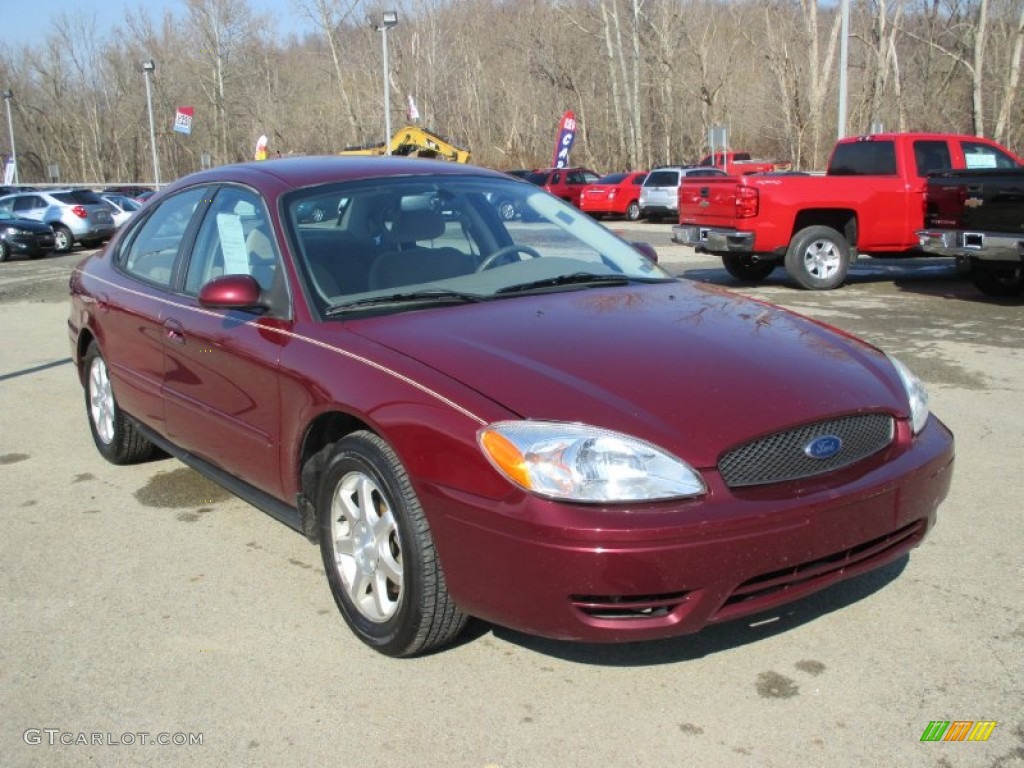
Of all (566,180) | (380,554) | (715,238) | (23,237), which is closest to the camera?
(380,554)

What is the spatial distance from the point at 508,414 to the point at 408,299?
102 cm

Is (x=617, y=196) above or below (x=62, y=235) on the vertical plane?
above

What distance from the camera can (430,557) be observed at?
3.02 meters

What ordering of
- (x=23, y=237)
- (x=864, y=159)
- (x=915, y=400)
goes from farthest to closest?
(x=23, y=237) < (x=864, y=159) < (x=915, y=400)

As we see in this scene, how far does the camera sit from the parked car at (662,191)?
28750 mm

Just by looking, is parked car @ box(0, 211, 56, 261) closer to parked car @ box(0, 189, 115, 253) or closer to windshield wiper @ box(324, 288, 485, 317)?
parked car @ box(0, 189, 115, 253)

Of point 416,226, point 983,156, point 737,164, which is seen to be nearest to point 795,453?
point 416,226

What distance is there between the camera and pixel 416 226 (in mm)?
4141

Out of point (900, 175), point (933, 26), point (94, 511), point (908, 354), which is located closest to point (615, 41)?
point (933, 26)

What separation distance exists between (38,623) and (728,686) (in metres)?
2.52

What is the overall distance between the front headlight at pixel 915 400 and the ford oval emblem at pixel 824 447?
1.52 ft

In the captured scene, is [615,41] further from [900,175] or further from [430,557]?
[430,557]

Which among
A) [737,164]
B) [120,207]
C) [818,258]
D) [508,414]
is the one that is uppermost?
[737,164]

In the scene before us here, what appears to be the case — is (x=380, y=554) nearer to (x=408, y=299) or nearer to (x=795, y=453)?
(x=408, y=299)
